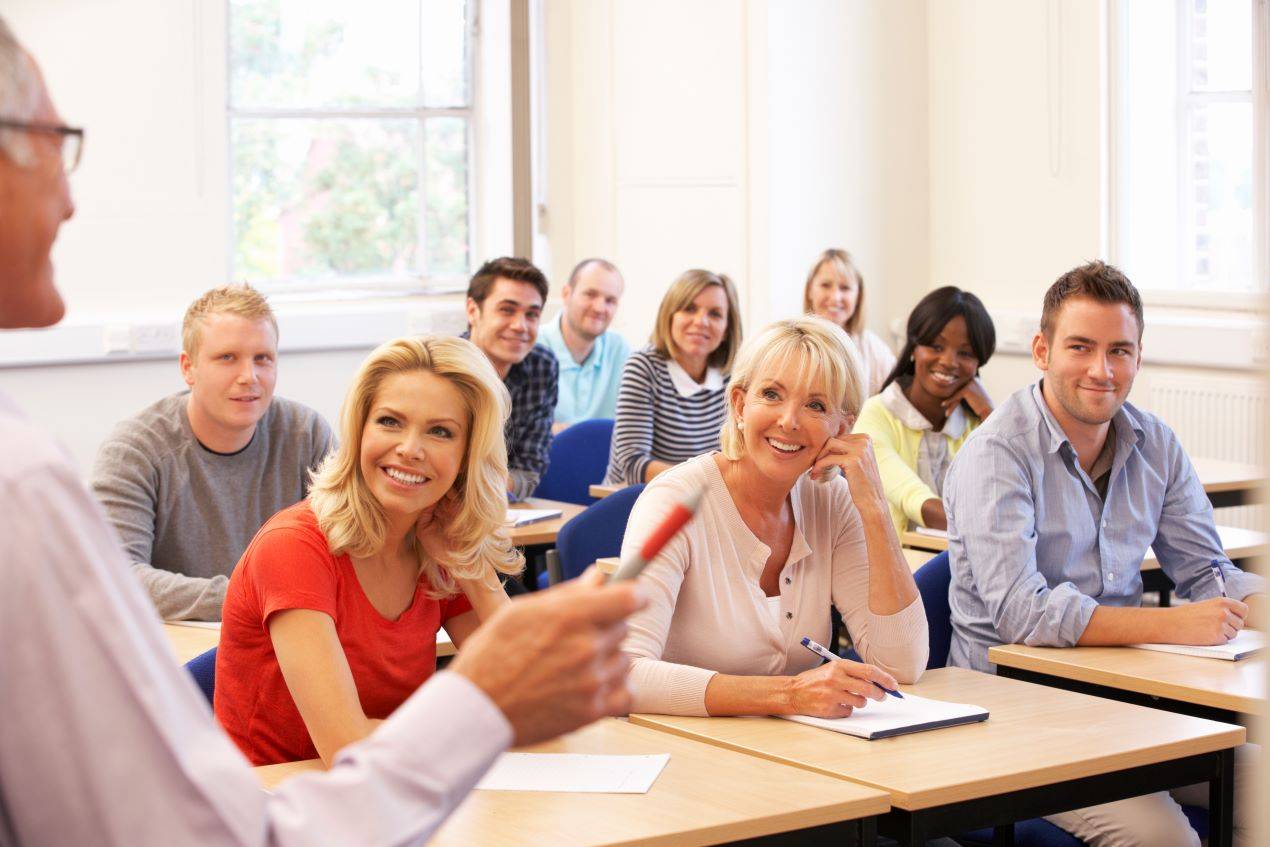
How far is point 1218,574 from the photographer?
11.0ft

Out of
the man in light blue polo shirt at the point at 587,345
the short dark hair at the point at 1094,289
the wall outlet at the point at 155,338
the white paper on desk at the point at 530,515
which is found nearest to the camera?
the short dark hair at the point at 1094,289

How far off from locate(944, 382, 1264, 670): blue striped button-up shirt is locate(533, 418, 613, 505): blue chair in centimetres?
224

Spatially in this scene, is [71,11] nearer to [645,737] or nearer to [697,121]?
[697,121]

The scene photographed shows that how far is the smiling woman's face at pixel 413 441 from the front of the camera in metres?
2.38

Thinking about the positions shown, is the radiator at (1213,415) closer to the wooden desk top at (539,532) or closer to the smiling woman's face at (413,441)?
the wooden desk top at (539,532)

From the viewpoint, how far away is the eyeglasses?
0.87 m

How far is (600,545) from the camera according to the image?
3.70 m

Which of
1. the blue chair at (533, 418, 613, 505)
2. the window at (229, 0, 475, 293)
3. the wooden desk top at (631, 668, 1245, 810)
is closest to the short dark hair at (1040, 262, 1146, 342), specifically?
the wooden desk top at (631, 668, 1245, 810)

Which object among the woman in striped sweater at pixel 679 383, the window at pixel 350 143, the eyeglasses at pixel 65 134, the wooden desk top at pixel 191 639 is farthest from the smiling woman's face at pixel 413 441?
the window at pixel 350 143

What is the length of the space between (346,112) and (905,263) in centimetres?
288

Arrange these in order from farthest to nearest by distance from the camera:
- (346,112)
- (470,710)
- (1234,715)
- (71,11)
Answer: (346,112), (71,11), (1234,715), (470,710)

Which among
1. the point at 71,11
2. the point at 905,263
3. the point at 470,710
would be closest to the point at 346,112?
the point at 71,11

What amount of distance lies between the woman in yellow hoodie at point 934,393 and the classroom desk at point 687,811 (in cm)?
243

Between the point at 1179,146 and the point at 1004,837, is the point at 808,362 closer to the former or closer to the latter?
the point at 1004,837
